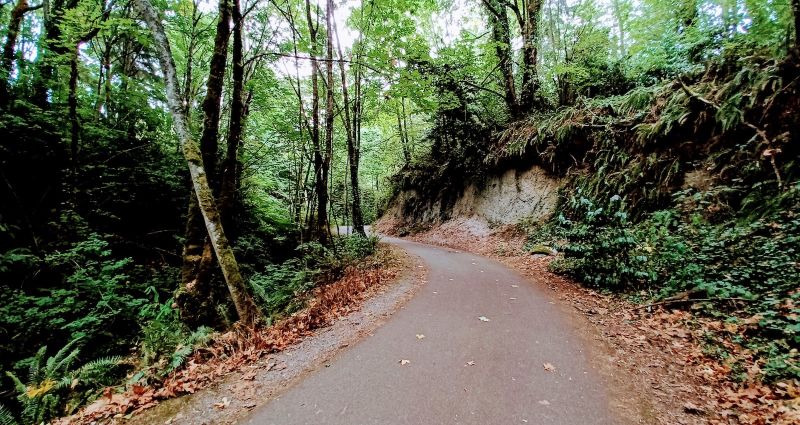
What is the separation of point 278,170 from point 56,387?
1186 cm

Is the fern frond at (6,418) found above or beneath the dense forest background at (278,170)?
beneath

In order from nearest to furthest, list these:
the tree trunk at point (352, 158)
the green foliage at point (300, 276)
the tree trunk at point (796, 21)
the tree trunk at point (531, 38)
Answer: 1. the tree trunk at point (796, 21)
2. the green foliage at point (300, 276)
3. the tree trunk at point (352, 158)
4. the tree trunk at point (531, 38)

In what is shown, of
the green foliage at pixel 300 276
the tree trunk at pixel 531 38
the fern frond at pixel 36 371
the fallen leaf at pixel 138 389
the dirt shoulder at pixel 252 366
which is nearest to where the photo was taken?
the dirt shoulder at pixel 252 366

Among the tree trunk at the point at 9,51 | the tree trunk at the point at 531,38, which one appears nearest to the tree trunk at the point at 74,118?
the tree trunk at the point at 9,51

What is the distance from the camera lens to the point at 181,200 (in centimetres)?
1155

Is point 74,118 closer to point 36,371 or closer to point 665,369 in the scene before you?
point 36,371

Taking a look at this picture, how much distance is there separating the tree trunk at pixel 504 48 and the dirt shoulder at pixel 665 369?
449 inches

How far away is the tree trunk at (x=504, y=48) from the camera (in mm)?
15152

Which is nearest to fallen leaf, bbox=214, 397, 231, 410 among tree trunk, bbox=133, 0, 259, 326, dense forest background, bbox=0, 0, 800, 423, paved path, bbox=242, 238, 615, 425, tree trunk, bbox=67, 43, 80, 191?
paved path, bbox=242, 238, 615, 425

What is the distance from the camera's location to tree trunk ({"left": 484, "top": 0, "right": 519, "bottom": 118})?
15.2m

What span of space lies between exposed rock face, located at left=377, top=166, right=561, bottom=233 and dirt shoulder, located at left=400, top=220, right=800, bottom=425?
6.89 meters

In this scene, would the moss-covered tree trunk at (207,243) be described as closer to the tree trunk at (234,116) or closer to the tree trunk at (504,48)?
the tree trunk at (234,116)

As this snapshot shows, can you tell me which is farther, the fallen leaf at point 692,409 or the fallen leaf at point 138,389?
the fallen leaf at point 138,389

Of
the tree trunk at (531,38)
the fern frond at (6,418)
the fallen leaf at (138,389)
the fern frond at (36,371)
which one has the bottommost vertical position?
the fern frond at (6,418)
